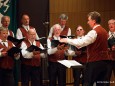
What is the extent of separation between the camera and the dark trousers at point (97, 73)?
536 centimetres

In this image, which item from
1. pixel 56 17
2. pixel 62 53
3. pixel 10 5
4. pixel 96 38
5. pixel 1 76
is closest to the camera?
pixel 96 38

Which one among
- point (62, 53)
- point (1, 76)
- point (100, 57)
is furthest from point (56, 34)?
point (100, 57)

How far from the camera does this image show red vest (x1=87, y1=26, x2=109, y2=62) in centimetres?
532

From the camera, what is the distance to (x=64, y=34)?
7.62 metres

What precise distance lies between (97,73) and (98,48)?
379 millimetres

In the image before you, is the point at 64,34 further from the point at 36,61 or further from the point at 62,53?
the point at 36,61

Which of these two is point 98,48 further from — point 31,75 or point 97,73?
point 31,75

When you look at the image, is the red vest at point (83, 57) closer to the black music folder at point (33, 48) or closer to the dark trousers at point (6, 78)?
the black music folder at point (33, 48)

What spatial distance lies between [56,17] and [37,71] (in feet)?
8.49

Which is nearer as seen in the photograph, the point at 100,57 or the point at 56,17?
the point at 100,57

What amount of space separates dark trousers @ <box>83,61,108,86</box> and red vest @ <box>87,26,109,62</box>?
0.08 metres

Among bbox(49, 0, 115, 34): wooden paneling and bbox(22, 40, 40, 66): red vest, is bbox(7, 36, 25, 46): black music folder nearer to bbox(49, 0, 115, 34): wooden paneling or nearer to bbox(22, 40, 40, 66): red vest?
bbox(22, 40, 40, 66): red vest

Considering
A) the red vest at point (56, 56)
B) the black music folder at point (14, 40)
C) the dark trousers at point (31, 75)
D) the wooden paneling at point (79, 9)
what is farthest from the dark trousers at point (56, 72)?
the wooden paneling at point (79, 9)

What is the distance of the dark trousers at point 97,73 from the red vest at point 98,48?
0.08 m
